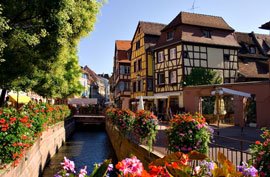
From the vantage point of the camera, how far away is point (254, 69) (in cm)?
3431

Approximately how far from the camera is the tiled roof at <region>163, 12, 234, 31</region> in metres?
32.6

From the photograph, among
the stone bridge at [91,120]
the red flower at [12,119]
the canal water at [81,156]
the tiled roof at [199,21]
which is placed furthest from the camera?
the stone bridge at [91,120]

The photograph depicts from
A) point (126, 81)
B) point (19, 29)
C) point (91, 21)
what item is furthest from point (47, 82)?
point (126, 81)

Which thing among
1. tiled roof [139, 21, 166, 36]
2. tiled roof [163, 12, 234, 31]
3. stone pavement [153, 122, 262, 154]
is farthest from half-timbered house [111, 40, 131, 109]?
stone pavement [153, 122, 262, 154]

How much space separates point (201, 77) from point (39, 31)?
2140cm

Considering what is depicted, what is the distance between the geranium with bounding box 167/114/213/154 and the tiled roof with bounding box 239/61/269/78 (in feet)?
90.5

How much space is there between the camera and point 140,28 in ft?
128

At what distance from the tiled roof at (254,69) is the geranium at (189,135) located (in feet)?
90.5

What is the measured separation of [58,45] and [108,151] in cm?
1300

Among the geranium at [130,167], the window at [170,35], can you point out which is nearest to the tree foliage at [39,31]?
the geranium at [130,167]

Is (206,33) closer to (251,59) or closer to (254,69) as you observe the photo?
(254,69)

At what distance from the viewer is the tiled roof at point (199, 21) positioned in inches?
1284

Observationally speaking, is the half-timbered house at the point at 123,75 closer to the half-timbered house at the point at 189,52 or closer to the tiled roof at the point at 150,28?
the tiled roof at the point at 150,28

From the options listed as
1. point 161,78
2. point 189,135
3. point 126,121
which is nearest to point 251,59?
point 161,78
